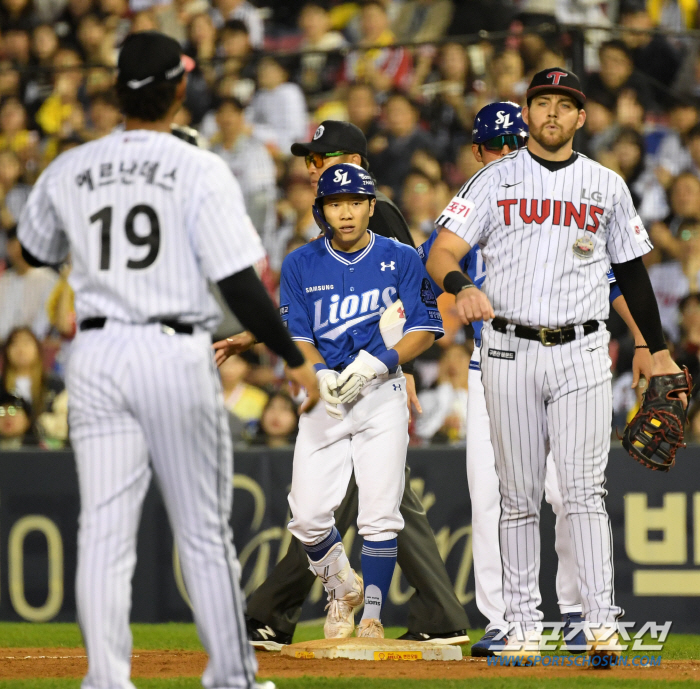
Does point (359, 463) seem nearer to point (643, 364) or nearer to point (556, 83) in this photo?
point (643, 364)

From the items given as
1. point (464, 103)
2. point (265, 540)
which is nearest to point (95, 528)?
point (265, 540)

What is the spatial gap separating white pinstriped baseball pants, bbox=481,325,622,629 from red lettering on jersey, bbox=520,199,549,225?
1.49 ft

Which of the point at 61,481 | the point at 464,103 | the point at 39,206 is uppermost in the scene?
the point at 464,103

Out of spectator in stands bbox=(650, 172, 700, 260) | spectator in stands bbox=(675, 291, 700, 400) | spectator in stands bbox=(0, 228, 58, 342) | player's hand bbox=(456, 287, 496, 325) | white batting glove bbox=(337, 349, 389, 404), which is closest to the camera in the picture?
player's hand bbox=(456, 287, 496, 325)

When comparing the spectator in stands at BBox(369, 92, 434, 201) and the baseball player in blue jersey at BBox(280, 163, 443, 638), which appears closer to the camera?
the baseball player in blue jersey at BBox(280, 163, 443, 638)

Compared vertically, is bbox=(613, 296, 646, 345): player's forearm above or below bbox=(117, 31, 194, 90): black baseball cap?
below

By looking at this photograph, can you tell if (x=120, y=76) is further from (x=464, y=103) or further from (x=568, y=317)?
(x=464, y=103)

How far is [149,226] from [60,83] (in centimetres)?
591

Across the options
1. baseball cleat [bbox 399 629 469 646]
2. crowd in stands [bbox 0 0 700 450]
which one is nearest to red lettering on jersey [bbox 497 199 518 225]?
baseball cleat [bbox 399 629 469 646]

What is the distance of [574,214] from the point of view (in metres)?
4.62

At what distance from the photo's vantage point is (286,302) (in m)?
5.23

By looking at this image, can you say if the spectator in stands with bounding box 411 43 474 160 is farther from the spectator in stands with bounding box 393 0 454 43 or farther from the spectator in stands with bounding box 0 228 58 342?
the spectator in stands with bounding box 0 228 58 342

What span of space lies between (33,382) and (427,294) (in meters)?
3.65

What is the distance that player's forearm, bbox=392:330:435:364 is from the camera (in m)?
5.06
